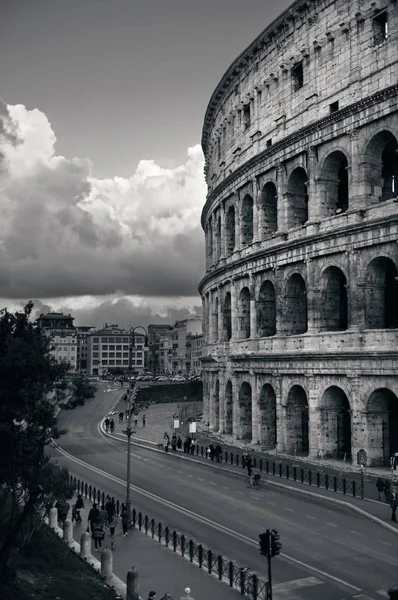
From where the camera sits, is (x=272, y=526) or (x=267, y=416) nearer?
(x=272, y=526)

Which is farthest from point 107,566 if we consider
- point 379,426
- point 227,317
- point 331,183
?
point 227,317

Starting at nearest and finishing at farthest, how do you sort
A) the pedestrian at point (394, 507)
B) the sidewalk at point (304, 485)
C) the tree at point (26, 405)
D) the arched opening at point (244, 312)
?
the tree at point (26, 405), the pedestrian at point (394, 507), the sidewalk at point (304, 485), the arched opening at point (244, 312)

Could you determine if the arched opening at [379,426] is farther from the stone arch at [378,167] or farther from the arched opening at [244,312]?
the arched opening at [244,312]

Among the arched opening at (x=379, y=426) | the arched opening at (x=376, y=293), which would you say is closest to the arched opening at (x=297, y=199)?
the arched opening at (x=376, y=293)

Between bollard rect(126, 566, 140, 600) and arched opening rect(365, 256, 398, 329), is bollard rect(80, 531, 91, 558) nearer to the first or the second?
bollard rect(126, 566, 140, 600)

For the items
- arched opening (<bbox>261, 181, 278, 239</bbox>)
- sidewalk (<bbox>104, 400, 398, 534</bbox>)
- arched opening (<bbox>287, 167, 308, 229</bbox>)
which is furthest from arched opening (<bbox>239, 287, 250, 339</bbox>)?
arched opening (<bbox>287, 167, 308, 229</bbox>)

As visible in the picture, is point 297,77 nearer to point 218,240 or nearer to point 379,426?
point 218,240

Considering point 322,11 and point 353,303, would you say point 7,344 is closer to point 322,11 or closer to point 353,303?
point 353,303
